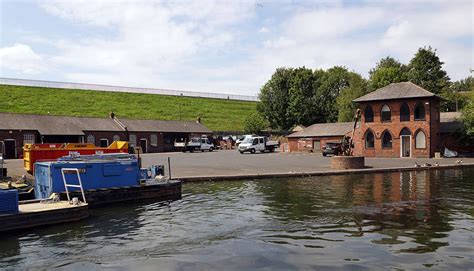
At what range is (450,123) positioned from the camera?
159ft

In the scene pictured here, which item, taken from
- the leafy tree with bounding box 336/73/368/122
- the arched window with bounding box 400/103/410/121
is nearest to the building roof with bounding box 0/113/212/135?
the leafy tree with bounding box 336/73/368/122

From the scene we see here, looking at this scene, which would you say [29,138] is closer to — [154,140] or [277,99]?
[154,140]

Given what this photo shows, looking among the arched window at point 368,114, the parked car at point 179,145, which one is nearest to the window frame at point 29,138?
the parked car at point 179,145

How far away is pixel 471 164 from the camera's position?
35000 millimetres

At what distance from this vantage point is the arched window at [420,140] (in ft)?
144

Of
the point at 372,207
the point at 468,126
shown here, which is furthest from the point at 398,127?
the point at 372,207

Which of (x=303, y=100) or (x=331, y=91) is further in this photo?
(x=331, y=91)

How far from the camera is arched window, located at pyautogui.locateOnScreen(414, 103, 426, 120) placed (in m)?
44.0

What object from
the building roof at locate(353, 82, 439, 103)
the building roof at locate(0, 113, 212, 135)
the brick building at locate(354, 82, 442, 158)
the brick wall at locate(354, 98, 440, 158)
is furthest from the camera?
the building roof at locate(0, 113, 212, 135)

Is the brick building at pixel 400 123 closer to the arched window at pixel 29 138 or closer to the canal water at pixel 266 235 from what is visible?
the canal water at pixel 266 235

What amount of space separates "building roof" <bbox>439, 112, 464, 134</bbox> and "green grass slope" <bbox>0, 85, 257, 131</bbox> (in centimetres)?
4697

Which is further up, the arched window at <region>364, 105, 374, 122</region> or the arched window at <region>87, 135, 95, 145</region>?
the arched window at <region>364, 105, 374, 122</region>

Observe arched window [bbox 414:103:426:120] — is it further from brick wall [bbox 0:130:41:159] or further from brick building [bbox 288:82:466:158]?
brick wall [bbox 0:130:41:159]

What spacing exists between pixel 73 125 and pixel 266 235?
49870 millimetres
